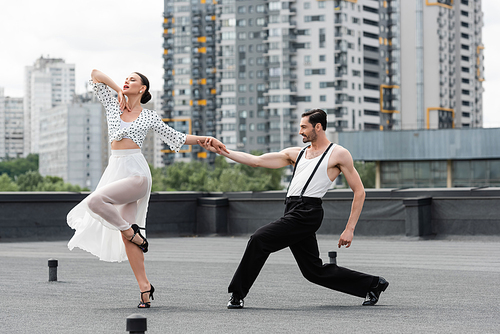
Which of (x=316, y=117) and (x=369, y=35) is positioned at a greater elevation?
(x=369, y=35)

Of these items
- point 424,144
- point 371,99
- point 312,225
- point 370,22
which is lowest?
point 312,225

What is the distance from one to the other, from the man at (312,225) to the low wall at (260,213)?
30.3 ft

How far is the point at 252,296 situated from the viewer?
7906mm

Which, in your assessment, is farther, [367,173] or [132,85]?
[367,173]

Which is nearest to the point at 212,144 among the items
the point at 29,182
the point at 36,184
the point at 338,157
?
the point at 338,157

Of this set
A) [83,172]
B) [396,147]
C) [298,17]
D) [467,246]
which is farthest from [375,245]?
[83,172]

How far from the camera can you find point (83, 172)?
178 m

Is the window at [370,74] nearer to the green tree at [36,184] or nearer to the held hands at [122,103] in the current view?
the green tree at [36,184]

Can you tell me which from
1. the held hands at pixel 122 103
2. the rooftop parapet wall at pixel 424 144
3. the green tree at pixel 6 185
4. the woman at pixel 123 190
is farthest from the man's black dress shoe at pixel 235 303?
the green tree at pixel 6 185

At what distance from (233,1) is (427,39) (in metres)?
37.8

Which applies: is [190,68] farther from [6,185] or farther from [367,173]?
[367,173]

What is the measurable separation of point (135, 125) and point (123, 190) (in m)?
0.68

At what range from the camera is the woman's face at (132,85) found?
24.5 feet

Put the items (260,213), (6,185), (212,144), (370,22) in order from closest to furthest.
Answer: (212,144) → (260,213) → (6,185) → (370,22)
